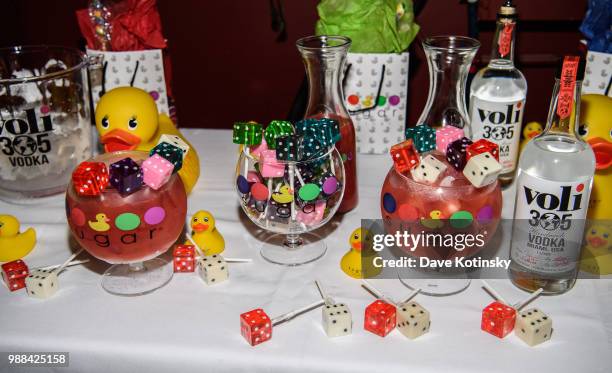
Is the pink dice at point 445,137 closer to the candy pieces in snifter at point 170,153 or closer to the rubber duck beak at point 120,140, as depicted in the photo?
the candy pieces in snifter at point 170,153

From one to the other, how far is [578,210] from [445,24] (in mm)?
799

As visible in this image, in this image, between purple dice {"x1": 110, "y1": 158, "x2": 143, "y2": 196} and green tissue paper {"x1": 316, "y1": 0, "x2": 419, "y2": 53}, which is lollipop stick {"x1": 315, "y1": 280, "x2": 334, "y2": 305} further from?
green tissue paper {"x1": 316, "y1": 0, "x2": 419, "y2": 53}

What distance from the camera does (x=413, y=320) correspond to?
2.61ft

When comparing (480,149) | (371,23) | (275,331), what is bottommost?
(275,331)

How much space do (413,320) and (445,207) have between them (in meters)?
0.16

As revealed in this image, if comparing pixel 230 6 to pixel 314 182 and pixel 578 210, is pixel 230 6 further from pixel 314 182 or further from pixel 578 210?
pixel 578 210

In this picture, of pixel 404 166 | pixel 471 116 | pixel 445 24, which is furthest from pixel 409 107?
pixel 404 166

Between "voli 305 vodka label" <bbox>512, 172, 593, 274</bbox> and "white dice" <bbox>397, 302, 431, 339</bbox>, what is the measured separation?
19cm

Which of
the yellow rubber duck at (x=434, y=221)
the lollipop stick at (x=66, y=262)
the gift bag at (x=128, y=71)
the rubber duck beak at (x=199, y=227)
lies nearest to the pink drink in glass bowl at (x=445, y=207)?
the yellow rubber duck at (x=434, y=221)

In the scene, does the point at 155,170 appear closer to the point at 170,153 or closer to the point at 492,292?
the point at 170,153

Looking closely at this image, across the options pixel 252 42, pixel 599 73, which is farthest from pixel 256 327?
pixel 252 42

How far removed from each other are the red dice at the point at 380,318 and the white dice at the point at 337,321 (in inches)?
1.0

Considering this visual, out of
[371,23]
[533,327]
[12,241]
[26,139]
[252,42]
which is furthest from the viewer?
[252,42]

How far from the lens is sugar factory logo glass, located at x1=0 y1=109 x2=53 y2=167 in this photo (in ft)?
3.63
